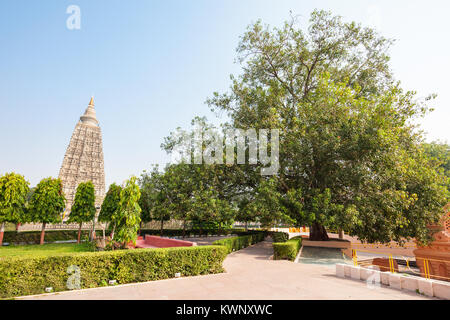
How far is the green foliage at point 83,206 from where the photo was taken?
85.8ft

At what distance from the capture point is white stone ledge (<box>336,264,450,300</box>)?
777cm

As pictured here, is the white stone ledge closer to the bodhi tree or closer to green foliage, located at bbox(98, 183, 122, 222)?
the bodhi tree

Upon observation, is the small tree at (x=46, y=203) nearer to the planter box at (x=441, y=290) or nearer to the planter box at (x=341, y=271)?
the planter box at (x=341, y=271)

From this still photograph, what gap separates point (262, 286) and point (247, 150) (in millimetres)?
12692

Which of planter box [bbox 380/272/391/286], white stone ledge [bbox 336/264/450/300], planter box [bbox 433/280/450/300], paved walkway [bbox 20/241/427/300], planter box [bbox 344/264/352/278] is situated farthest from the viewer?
planter box [bbox 344/264/352/278]

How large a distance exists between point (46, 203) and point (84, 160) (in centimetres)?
5183

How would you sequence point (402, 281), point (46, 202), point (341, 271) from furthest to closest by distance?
point (46, 202) < point (341, 271) < point (402, 281)

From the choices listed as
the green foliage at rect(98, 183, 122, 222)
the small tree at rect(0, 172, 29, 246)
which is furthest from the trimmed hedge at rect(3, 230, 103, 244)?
the green foliage at rect(98, 183, 122, 222)

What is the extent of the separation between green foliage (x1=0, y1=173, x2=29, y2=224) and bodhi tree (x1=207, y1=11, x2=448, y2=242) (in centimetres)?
2209

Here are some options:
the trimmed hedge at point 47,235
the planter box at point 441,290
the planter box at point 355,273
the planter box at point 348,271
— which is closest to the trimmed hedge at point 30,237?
the trimmed hedge at point 47,235

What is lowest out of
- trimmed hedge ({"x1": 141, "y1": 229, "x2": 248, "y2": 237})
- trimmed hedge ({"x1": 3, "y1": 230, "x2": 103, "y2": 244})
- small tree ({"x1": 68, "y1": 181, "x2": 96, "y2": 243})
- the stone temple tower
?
trimmed hedge ({"x1": 141, "y1": 229, "x2": 248, "y2": 237})

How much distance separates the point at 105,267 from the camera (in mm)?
8516

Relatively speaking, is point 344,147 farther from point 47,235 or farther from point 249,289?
point 47,235

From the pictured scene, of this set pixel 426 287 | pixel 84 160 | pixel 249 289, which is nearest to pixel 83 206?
pixel 249 289
